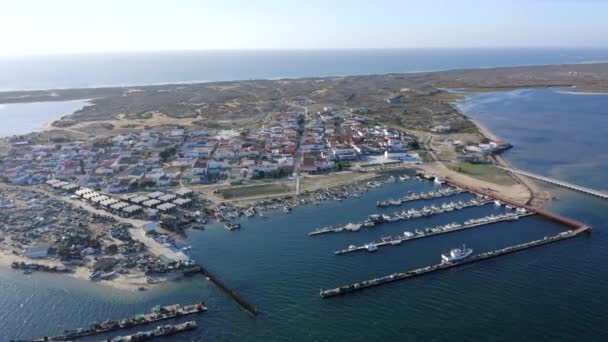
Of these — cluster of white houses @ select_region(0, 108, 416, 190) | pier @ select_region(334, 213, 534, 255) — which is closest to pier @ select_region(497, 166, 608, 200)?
pier @ select_region(334, 213, 534, 255)

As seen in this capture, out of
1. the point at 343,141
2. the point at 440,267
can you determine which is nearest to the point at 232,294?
the point at 440,267

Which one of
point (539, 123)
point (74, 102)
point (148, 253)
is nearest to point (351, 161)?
point (148, 253)

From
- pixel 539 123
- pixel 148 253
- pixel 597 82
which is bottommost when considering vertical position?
pixel 148 253

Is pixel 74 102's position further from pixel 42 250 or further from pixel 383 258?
pixel 383 258

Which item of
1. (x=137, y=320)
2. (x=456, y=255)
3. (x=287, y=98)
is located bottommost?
(x=137, y=320)

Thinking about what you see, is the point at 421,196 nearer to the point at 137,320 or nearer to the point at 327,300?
the point at 327,300

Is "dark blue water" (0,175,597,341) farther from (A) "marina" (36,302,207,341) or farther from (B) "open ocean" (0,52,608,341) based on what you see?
(A) "marina" (36,302,207,341)
